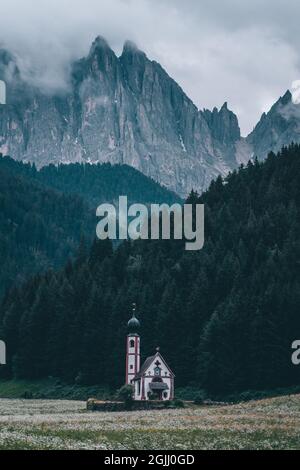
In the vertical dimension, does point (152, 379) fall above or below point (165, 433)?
below

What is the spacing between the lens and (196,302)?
140375 mm

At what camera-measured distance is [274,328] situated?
124 m

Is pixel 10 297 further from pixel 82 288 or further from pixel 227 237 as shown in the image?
pixel 227 237

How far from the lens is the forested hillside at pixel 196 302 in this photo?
408ft

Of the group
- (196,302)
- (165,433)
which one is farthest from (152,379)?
(165,433)

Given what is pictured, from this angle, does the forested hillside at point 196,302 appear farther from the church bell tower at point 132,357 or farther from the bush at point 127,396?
the bush at point 127,396

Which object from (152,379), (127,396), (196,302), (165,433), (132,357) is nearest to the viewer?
(165,433)

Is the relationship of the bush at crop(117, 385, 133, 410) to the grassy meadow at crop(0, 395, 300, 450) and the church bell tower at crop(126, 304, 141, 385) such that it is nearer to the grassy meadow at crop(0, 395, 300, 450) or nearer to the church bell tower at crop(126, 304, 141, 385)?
the church bell tower at crop(126, 304, 141, 385)

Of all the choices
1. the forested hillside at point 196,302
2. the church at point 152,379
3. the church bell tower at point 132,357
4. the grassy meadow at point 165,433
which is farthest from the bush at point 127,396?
the grassy meadow at point 165,433

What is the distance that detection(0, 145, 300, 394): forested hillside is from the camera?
4894 inches

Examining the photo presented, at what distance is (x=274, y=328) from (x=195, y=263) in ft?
103

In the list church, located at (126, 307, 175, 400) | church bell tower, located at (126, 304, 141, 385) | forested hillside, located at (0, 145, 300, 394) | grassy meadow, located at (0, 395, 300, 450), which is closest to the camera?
grassy meadow, located at (0, 395, 300, 450)

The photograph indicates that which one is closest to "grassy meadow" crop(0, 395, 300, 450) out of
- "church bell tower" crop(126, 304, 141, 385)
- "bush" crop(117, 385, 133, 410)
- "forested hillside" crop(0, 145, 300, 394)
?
"bush" crop(117, 385, 133, 410)

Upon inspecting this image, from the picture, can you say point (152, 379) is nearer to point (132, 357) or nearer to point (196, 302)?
point (132, 357)
